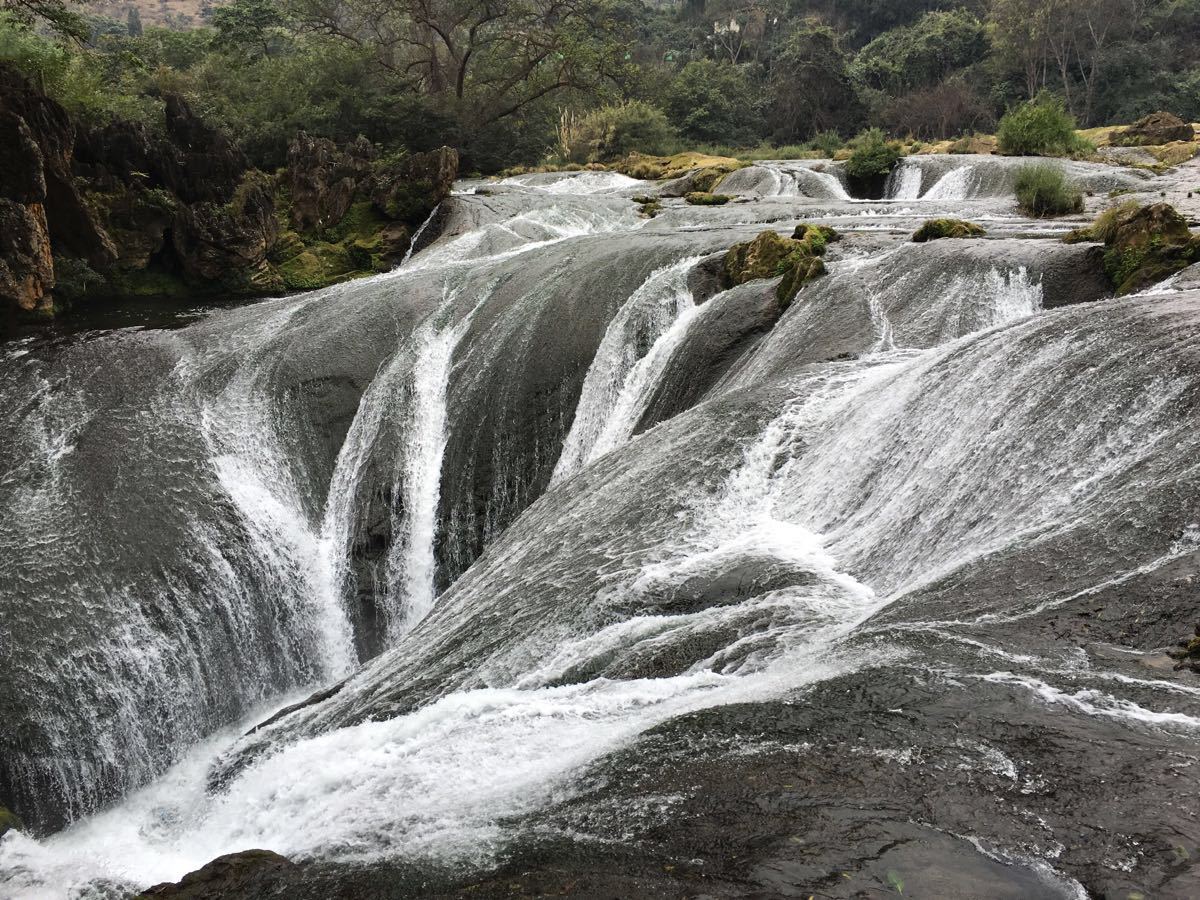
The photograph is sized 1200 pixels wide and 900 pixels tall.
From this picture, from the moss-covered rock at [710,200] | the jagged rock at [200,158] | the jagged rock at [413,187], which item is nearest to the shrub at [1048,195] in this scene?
the moss-covered rock at [710,200]

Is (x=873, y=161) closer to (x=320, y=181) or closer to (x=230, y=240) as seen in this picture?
(x=320, y=181)

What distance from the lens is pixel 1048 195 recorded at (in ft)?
44.4

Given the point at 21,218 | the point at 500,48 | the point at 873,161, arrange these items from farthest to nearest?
the point at 500,48 → the point at 873,161 → the point at 21,218

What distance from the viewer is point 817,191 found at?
845 inches

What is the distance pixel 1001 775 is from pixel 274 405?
9172mm

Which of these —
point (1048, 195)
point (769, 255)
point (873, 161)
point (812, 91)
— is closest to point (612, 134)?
point (873, 161)

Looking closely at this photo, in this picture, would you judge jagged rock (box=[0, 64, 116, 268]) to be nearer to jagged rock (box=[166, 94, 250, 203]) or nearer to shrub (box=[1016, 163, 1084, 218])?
jagged rock (box=[166, 94, 250, 203])

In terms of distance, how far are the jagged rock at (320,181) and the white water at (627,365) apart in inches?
374

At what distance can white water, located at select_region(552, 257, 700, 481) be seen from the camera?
9.62 metres

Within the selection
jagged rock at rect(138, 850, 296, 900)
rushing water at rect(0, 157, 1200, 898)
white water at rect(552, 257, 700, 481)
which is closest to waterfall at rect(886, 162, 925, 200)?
rushing water at rect(0, 157, 1200, 898)

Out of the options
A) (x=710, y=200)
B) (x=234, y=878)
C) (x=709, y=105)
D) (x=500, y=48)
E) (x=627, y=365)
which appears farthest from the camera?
(x=709, y=105)

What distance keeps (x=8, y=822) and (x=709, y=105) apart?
38505 mm

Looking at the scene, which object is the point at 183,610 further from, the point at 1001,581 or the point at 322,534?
the point at 1001,581

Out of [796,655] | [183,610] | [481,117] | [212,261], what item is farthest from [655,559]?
[481,117]
